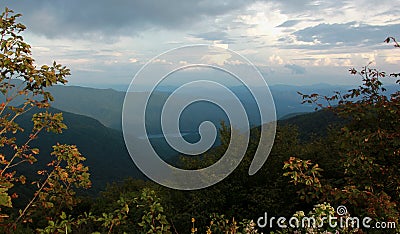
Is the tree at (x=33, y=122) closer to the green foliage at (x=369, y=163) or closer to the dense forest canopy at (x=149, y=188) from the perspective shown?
the dense forest canopy at (x=149, y=188)

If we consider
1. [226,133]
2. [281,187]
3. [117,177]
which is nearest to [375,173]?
[281,187]

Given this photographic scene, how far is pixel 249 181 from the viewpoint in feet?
52.6

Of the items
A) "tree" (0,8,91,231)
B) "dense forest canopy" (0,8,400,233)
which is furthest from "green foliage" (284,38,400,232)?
"tree" (0,8,91,231)

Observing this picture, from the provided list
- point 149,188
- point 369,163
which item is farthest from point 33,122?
point 369,163

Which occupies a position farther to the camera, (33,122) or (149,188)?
Result: (149,188)

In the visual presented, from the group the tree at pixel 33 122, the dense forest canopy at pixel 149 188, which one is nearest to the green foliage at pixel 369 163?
the dense forest canopy at pixel 149 188

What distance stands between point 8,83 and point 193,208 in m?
12.6

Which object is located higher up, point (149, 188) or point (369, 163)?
point (369, 163)

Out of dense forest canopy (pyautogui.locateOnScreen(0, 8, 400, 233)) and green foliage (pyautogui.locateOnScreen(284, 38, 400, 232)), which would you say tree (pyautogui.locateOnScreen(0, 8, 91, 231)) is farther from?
green foliage (pyautogui.locateOnScreen(284, 38, 400, 232))

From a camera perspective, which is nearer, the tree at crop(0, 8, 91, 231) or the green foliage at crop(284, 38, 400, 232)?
the tree at crop(0, 8, 91, 231)

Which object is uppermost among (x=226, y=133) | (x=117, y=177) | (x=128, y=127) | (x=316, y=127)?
(x=128, y=127)

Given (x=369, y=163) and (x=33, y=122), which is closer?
(x=33, y=122)

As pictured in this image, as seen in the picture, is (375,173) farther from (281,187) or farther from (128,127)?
(281,187)

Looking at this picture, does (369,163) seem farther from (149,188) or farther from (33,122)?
(33,122)
